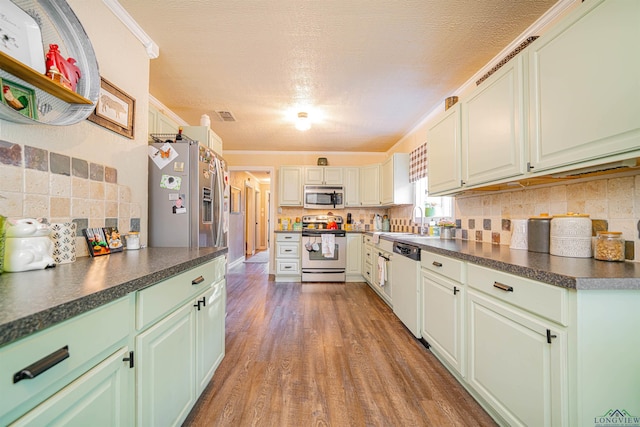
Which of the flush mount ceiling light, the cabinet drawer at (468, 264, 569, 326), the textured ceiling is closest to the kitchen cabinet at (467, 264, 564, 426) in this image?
the cabinet drawer at (468, 264, 569, 326)

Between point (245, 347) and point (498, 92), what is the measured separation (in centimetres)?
264

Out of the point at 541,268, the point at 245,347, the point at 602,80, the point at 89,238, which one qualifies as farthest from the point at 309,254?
the point at 602,80

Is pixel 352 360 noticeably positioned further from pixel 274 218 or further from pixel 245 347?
pixel 274 218

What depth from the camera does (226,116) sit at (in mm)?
3240

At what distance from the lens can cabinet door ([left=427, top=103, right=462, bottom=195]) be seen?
2086mm

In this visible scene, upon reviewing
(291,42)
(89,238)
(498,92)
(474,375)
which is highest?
(291,42)

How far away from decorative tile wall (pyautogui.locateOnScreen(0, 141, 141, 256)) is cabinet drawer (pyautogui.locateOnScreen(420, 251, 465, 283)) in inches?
84.6

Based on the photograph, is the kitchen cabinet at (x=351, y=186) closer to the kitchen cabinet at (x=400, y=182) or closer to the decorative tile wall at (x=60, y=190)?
the kitchen cabinet at (x=400, y=182)

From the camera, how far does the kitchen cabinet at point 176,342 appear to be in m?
0.92

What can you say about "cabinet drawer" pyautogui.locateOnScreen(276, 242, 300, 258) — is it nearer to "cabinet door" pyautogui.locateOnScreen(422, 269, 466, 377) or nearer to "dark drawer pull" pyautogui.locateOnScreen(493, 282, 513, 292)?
"cabinet door" pyautogui.locateOnScreen(422, 269, 466, 377)

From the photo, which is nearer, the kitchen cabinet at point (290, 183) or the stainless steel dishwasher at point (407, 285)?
the stainless steel dishwasher at point (407, 285)

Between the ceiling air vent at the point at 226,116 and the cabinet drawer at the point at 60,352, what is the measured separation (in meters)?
2.83

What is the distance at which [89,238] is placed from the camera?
1.32 m

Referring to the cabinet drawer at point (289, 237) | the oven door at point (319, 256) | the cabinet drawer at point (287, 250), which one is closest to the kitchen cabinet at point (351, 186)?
the oven door at point (319, 256)
